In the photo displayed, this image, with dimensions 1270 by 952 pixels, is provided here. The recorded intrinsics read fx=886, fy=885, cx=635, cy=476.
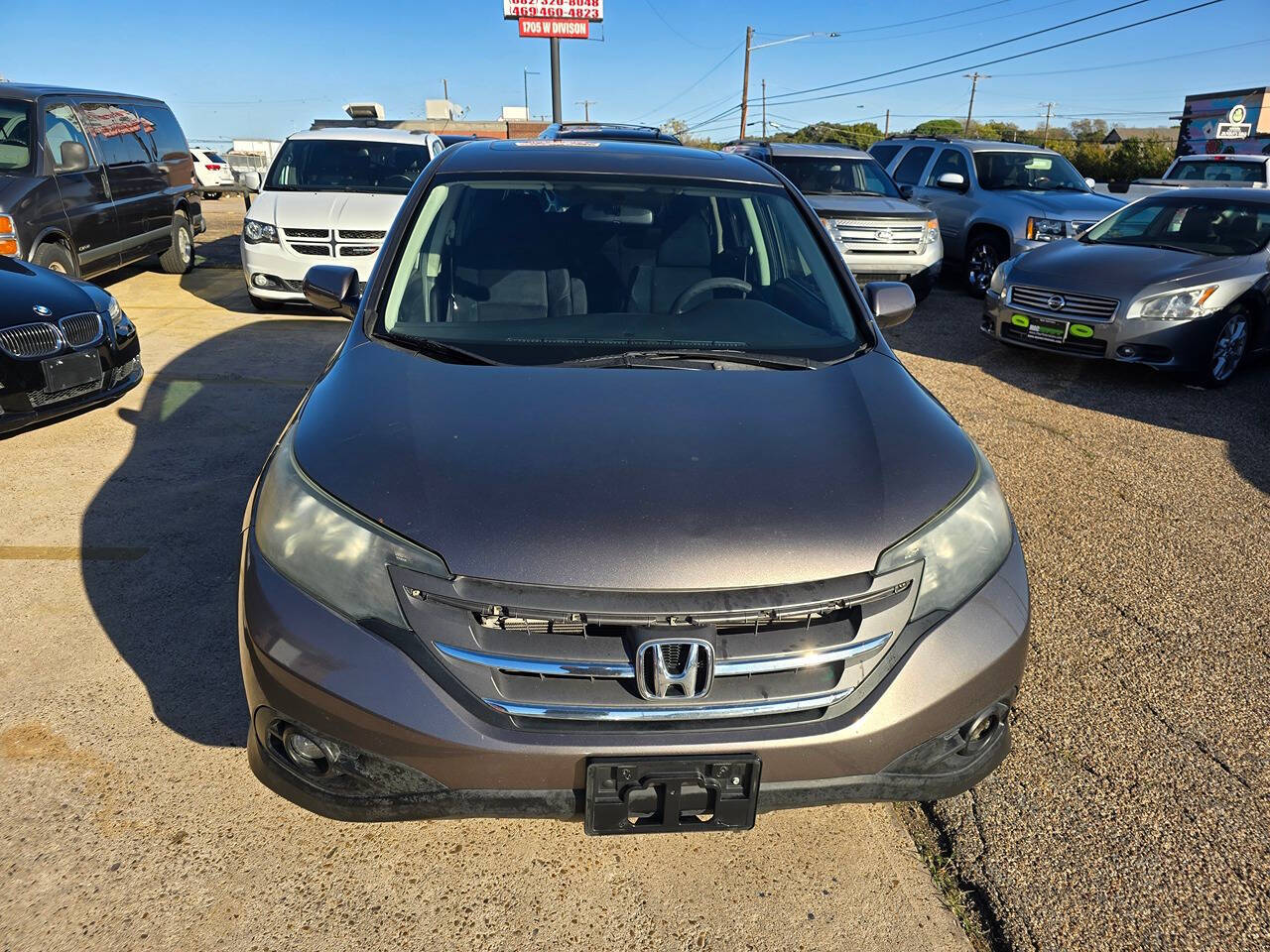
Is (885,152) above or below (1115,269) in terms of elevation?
above

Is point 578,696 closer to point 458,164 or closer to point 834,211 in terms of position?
→ point 458,164

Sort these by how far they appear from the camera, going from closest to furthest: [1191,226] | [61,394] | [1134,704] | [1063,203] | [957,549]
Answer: [957,549]
[1134,704]
[61,394]
[1191,226]
[1063,203]

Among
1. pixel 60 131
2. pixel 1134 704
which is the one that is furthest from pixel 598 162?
pixel 60 131

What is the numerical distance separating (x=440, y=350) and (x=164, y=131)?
10542 mm

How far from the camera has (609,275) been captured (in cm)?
312

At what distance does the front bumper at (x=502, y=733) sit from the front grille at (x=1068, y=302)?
Answer: 5.83m

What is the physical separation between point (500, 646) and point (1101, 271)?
6.97 m

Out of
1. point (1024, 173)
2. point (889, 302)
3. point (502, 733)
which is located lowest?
point (502, 733)

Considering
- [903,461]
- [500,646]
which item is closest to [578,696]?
[500,646]

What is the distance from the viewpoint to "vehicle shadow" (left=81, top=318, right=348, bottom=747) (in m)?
2.97

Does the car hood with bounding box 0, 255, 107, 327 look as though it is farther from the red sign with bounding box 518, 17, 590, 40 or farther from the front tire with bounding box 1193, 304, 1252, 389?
the red sign with bounding box 518, 17, 590, 40

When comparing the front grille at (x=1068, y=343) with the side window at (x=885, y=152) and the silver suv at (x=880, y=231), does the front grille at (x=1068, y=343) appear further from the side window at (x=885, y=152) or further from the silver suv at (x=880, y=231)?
the side window at (x=885, y=152)

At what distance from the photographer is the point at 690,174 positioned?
3.31 meters

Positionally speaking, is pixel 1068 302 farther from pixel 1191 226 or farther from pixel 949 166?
pixel 949 166
